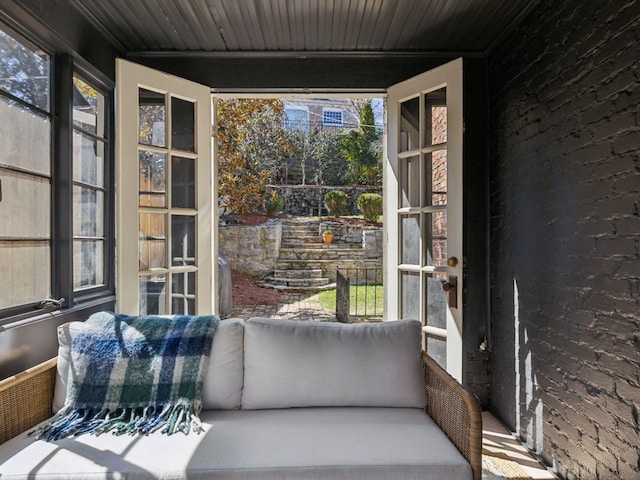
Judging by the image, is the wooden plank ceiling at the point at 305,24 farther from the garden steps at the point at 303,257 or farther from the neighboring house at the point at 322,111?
the neighboring house at the point at 322,111

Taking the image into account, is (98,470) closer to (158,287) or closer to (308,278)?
(158,287)

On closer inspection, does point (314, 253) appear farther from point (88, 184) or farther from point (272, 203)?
point (88, 184)

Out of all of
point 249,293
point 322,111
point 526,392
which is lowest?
point 249,293

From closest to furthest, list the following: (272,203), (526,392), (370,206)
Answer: (526,392) < (370,206) < (272,203)

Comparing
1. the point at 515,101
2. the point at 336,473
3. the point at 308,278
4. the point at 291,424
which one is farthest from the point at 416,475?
the point at 308,278

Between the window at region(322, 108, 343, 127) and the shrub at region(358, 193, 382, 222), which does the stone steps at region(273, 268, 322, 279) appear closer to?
the shrub at region(358, 193, 382, 222)

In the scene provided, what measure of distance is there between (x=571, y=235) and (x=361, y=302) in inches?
223

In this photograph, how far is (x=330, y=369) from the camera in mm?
1897

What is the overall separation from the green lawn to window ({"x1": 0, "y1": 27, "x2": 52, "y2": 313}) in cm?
491

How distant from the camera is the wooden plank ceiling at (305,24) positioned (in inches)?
94.3

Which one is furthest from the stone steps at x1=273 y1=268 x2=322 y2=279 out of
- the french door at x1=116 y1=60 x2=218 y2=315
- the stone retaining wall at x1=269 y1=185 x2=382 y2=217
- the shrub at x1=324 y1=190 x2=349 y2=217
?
the french door at x1=116 y1=60 x2=218 y2=315

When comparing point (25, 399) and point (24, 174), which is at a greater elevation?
point (24, 174)

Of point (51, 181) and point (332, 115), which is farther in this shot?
point (332, 115)

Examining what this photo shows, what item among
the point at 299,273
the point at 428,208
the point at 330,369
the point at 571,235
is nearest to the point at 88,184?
the point at 330,369
